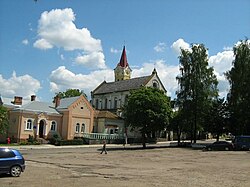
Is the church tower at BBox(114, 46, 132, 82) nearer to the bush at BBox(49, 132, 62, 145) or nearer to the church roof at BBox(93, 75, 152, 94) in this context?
the church roof at BBox(93, 75, 152, 94)

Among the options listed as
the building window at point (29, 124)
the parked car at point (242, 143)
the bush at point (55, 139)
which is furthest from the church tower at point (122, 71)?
the parked car at point (242, 143)

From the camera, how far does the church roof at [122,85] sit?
251 ft

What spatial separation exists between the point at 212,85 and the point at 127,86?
26.5 metres

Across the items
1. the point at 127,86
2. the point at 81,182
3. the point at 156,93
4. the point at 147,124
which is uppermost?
the point at 127,86

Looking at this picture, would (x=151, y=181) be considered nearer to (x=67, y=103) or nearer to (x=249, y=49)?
(x=249, y=49)

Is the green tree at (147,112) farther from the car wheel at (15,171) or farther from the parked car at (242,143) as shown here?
the car wheel at (15,171)

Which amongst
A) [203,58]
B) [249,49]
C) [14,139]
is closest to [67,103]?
[14,139]

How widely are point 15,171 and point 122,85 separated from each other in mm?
63472

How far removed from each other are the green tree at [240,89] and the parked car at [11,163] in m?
39.7

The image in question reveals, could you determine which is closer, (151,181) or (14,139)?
(151,181)

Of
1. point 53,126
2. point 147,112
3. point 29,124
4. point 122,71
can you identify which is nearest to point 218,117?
point 147,112

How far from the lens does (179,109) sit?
185 feet

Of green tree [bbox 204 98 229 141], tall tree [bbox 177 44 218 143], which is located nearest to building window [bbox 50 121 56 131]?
tall tree [bbox 177 44 218 143]

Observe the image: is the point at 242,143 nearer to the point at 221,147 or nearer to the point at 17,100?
the point at 221,147
